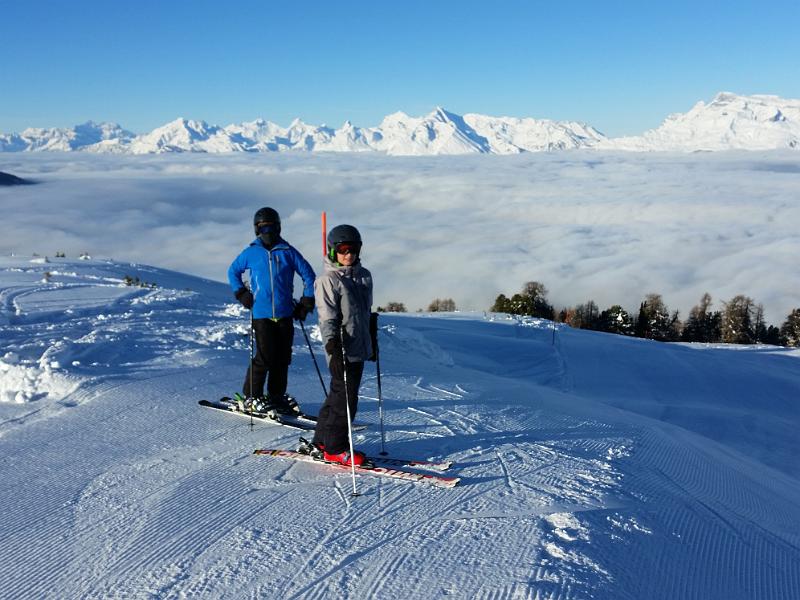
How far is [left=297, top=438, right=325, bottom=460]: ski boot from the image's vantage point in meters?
5.32

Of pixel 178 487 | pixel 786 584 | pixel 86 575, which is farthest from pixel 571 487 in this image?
pixel 86 575

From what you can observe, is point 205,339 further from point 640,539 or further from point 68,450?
point 640,539

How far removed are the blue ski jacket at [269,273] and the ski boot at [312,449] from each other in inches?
59.6

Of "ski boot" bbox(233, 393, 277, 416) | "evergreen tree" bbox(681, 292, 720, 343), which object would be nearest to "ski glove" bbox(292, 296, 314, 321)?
"ski boot" bbox(233, 393, 277, 416)

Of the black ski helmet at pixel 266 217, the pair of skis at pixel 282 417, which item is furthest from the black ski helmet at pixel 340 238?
the pair of skis at pixel 282 417

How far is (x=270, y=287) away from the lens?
6.26 m

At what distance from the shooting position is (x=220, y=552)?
3775 millimetres

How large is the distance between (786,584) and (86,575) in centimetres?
468

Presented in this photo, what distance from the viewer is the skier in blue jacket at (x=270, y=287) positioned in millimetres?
6191

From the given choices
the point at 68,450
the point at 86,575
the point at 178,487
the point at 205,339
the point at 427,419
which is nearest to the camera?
the point at 86,575

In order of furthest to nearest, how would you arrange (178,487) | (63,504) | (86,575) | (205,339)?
(205,339), (178,487), (63,504), (86,575)

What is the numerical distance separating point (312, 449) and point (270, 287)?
1861 millimetres

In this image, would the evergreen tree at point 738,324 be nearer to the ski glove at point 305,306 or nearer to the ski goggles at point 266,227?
the ski glove at point 305,306

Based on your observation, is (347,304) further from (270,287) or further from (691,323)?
(691,323)
